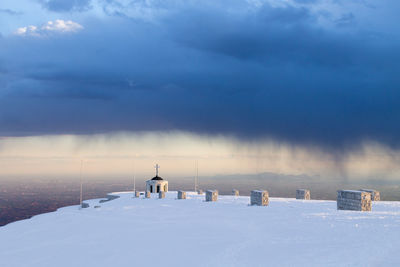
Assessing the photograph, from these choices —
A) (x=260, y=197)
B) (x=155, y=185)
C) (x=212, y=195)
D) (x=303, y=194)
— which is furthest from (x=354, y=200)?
(x=155, y=185)

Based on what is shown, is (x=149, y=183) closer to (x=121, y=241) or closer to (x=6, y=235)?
(x=6, y=235)

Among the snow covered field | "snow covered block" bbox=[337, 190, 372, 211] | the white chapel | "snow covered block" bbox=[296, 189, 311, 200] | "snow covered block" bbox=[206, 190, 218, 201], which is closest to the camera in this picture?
the snow covered field

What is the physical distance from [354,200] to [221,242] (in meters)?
14.2

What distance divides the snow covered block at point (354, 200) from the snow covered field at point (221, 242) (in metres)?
2.59

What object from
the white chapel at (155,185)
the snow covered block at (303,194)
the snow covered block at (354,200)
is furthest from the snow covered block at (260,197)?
the white chapel at (155,185)

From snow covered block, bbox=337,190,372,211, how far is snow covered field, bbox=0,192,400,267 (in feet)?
8.51

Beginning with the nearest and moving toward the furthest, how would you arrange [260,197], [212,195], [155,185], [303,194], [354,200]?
[354,200], [260,197], [212,195], [303,194], [155,185]

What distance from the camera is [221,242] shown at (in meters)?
19.4

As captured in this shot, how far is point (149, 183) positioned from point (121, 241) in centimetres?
4448

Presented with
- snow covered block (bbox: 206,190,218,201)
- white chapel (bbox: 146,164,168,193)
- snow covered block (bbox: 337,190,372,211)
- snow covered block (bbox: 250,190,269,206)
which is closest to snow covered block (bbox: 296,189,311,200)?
snow covered block (bbox: 206,190,218,201)

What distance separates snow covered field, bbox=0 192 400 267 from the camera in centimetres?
1575

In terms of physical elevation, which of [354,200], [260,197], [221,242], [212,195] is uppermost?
[354,200]

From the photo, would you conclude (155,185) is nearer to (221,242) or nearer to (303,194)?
(303,194)

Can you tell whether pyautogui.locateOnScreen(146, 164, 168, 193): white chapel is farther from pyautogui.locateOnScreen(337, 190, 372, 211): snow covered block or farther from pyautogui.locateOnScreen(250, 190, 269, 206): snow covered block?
pyautogui.locateOnScreen(337, 190, 372, 211): snow covered block
